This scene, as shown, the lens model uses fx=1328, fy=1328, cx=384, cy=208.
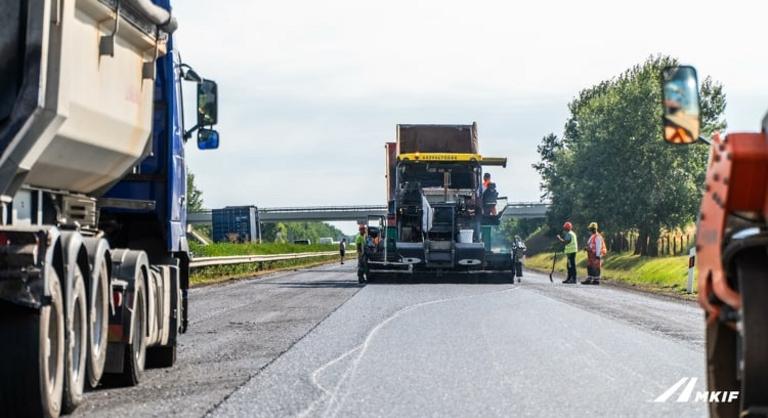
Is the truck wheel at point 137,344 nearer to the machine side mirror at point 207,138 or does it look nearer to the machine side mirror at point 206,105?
the machine side mirror at point 207,138

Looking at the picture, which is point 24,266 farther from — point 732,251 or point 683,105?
point 732,251

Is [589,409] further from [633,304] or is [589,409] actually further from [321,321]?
[633,304]

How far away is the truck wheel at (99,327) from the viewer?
8.55 m

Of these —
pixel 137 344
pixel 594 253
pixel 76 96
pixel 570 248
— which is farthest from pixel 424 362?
pixel 570 248

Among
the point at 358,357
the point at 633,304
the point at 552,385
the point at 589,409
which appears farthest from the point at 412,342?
the point at 633,304

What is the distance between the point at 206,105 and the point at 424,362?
331 centimetres

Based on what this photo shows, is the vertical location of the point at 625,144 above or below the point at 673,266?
above

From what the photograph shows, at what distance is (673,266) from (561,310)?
19122mm

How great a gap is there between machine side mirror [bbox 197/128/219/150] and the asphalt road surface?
1.92 metres

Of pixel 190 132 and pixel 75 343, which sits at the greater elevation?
pixel 190 132

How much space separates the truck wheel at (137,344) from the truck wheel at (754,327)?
5431 millimetres

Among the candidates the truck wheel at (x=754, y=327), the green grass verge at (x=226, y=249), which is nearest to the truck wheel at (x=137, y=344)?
the truck wheel at (x=754, y=327)

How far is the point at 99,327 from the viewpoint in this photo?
8836 millimetres

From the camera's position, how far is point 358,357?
455 inches
